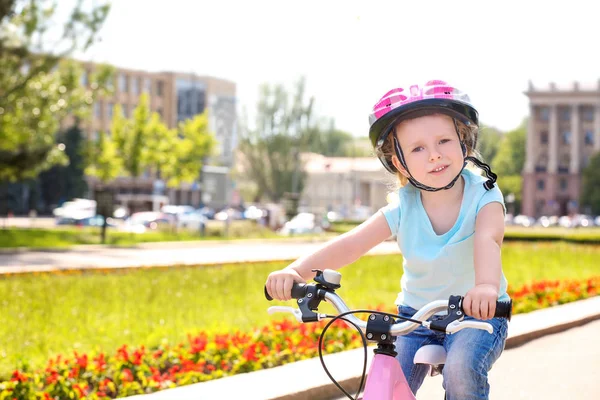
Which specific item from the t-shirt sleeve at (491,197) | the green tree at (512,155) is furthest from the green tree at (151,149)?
the green tree at (512,155)

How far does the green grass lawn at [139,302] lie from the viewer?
25.9 ft

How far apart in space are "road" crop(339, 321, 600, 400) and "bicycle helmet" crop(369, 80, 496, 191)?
118 inches

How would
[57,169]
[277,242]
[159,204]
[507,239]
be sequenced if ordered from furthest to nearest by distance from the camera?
[159,204]
[57,169]
[277,242]
[507,239]

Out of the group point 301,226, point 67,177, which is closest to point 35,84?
point 301,226

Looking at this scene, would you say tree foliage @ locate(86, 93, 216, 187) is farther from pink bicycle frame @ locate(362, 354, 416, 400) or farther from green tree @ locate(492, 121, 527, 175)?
green tree @ locate(492, 121, 527, 175)

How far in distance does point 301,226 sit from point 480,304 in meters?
43.9

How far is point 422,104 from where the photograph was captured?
112 inches

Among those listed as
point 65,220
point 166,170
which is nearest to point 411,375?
point 166,170

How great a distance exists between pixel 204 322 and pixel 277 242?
26770 millimetres

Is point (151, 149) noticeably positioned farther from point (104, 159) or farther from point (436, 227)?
point (436, 227)

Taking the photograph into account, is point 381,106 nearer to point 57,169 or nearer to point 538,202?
point 57,169

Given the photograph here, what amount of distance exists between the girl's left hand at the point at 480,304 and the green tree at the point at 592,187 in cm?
9834

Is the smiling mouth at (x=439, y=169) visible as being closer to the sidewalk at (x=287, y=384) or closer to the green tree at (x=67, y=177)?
the sidewalk at (x=287, y=384)

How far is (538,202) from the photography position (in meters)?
111
